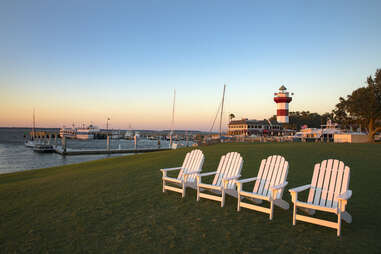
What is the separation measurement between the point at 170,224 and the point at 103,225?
1.20 meters

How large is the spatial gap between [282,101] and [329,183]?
39974 millimetres

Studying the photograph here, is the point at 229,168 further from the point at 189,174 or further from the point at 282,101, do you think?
the point at 282,101

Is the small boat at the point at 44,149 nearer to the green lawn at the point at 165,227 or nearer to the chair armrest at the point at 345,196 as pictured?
the green lawn at the point at 165,227

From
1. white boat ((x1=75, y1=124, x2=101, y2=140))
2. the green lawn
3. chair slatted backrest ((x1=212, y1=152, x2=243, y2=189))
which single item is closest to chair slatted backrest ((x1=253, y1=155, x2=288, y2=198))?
the green lawn

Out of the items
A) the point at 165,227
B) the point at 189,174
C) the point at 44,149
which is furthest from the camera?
the point at 44,149

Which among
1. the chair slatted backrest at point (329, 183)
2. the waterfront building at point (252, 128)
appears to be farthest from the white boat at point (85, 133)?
the chair slatted backrest at point (329, 183)

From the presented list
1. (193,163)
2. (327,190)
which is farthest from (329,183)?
(193,163)

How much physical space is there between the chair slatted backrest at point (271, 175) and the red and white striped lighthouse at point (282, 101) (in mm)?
39235

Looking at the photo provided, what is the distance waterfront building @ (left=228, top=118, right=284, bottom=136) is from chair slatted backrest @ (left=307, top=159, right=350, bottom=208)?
195 ft

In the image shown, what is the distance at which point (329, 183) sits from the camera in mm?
4250

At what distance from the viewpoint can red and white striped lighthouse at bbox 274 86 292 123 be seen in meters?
41.2

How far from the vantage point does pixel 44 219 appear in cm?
460

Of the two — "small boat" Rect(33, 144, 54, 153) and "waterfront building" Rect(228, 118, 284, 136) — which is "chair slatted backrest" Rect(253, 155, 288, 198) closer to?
"small boat" Rect(33, 144, 54, 153)

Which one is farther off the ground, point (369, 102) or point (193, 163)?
point (369, 102)
